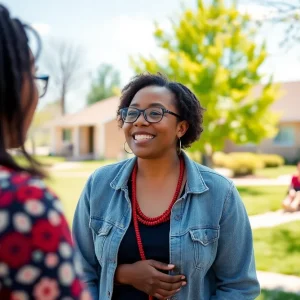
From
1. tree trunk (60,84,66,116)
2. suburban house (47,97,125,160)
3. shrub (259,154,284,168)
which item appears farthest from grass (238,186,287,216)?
tree trunk (60,84,66,116)

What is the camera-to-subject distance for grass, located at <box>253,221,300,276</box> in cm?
691

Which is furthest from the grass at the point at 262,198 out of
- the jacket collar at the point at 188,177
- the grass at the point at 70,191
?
the jacket collar at the point at 188,177

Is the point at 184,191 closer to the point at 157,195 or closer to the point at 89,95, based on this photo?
the point at 157,195

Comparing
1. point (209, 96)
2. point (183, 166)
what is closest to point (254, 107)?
point (209, 96)

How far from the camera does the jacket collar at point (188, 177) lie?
2488 mm

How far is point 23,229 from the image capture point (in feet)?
3.45

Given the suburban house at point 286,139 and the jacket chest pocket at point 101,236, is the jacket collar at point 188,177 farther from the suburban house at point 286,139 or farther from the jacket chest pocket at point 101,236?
the suburban house at point 286,139

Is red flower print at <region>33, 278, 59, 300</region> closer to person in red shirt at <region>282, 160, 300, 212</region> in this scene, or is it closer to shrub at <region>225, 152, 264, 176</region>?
person in red shirt at <region>282, 160, 300, 212</region>

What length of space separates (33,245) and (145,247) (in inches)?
54.7

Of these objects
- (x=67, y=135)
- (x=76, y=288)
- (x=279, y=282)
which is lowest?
(x=67, y=135)

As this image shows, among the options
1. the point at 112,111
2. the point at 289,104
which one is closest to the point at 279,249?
the point at 289,104

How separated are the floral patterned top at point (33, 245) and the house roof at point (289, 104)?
106 feet

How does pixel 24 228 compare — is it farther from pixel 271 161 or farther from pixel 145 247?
pixel 271 161

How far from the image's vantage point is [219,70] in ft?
60.8
